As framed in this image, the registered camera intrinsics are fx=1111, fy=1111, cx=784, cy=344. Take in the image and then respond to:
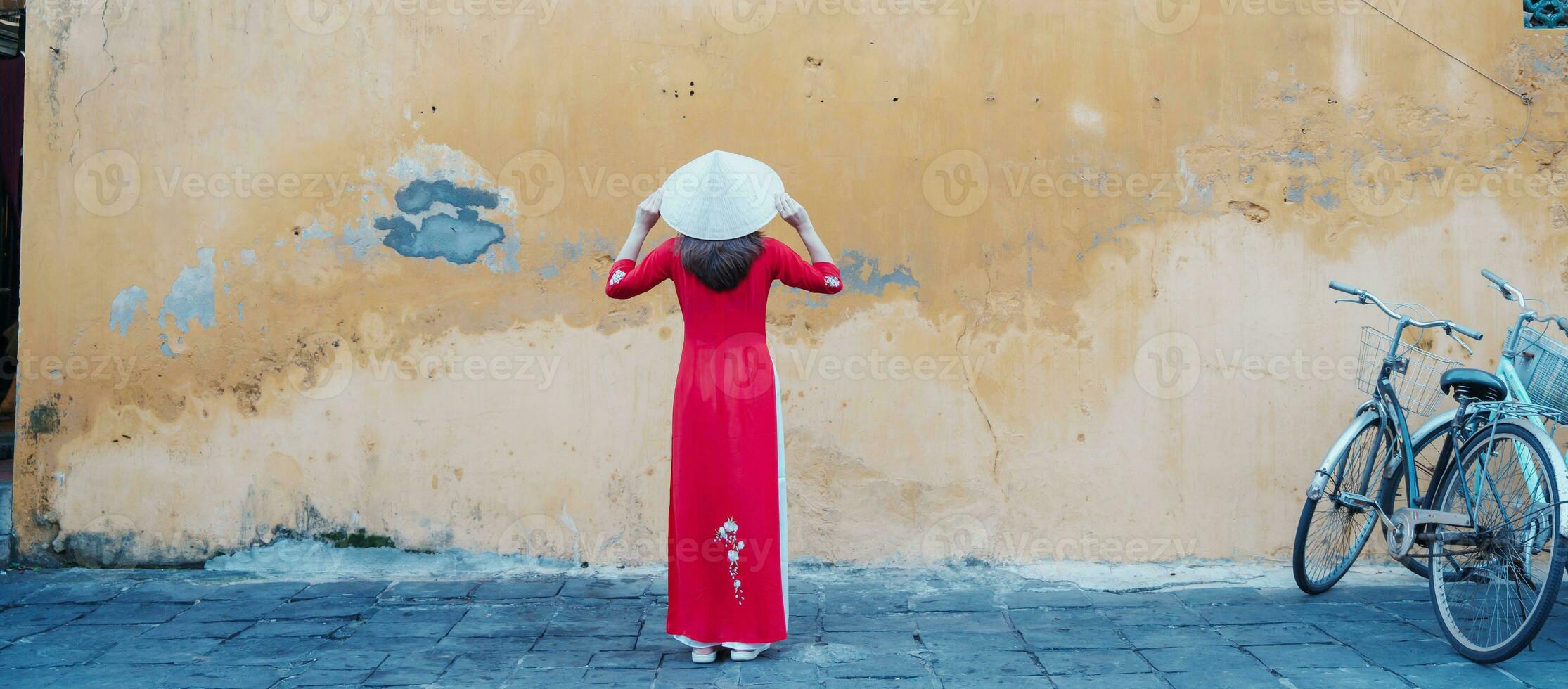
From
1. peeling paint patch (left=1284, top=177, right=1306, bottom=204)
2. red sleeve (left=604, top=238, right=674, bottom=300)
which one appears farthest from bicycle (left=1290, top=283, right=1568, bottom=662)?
red sleeve (left=604, top=238, right=674, bottom=300)

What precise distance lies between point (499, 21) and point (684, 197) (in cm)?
175

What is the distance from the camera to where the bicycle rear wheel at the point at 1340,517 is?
13.2ft

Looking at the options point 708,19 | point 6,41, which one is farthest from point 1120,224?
point 6,41

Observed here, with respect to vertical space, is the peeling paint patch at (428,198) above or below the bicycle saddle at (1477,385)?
above

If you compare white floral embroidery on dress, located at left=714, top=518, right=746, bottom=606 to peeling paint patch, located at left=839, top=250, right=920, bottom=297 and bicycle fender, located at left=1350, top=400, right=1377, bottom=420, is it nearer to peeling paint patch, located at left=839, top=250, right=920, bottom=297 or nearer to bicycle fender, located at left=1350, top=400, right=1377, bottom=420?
peeling paint patch, located at left=839, top=250, right=920, bottom=297

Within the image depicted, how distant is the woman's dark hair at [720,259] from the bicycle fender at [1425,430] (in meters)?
2.39

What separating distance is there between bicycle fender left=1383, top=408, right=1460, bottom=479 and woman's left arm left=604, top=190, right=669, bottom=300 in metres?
2.64

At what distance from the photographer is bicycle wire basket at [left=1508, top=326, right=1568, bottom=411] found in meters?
3.48

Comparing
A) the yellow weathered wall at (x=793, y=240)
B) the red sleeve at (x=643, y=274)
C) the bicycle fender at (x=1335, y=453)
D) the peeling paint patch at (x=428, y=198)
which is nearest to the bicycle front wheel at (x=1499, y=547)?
the bicycle fender at (x=1335, y=453)

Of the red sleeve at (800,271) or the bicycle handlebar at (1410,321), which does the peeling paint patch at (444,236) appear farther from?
the bicycle handlebar at (1410,321)

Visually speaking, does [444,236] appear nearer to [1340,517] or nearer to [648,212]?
[648,212]

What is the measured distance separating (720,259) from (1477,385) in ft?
8.03

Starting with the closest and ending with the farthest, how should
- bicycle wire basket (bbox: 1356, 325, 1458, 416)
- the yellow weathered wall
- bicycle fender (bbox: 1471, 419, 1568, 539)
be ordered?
bicycle fender (bbox: 1471, 419, 1568, 539) < bicycle wire basket (bbox: 1356, 325, 1458, 416) < the yellow weathered wall

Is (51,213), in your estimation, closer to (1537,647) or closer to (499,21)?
(499,21)
